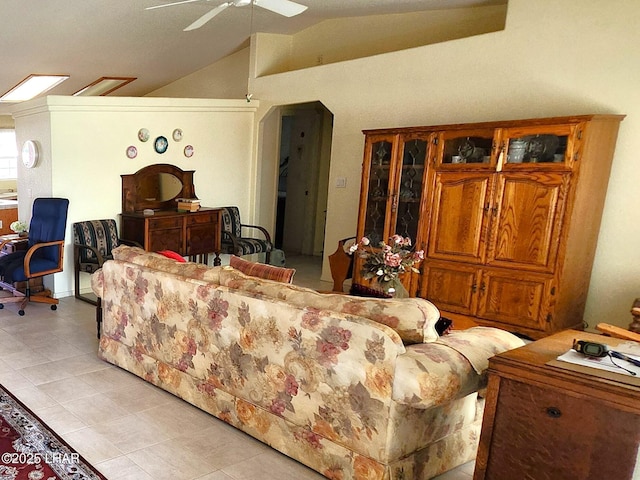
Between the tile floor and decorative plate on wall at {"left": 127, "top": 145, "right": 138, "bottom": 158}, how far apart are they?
2301mm

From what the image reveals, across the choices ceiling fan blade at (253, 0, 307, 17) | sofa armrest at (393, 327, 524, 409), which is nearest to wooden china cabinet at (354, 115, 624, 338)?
sofa armrest at (393, 327, 524, 409)

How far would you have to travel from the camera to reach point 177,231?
5273 mm

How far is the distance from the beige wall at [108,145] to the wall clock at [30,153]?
7 centimetres

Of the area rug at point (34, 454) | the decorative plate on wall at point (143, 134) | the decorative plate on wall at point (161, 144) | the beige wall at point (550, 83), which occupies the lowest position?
the area rug at point (34, 454)

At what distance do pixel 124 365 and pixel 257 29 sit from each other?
14.8ft

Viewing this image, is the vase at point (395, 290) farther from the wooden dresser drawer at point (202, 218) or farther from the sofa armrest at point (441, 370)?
the wooden dresser drawer at point (202, 218)

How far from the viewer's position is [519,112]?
4.11 meters

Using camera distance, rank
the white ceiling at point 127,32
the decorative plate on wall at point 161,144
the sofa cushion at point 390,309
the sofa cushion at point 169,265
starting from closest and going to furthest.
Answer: the sofa cushion at point 390,309, the sofa cushion at point 169,265, the white ceiling at point 127,32, the decorative plate on wall at point 161,144

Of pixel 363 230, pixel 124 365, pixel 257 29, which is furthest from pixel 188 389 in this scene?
pixel 257 29

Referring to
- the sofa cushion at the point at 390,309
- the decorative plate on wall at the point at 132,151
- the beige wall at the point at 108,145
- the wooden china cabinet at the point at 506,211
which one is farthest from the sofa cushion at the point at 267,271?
the decorative plate on wall at the point at 132,151

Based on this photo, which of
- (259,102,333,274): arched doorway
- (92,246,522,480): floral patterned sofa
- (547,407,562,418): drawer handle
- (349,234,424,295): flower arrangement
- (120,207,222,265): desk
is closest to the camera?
(547,407,562,418): drawer handle

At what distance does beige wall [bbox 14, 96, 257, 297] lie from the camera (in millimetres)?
4625

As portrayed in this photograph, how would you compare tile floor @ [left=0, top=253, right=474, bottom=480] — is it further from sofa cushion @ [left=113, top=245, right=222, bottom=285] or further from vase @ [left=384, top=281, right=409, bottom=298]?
vase @ [left=384, top=281, right=409, bottom=298]

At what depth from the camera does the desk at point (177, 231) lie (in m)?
4.98
